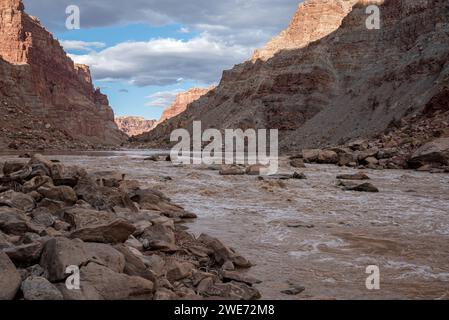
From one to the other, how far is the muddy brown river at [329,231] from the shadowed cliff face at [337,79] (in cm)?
2508

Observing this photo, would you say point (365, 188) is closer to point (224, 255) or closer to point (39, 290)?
point (224, 255)

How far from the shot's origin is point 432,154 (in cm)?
2575

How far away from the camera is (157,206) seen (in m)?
11.9

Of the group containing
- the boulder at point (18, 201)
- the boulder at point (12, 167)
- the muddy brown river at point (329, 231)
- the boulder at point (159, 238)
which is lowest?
the muddy brown river at point (329, 231)

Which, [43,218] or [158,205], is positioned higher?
[43,218]

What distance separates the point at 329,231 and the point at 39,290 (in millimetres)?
6752

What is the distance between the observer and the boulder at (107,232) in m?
6.74

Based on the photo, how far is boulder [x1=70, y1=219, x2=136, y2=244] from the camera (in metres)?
6.74

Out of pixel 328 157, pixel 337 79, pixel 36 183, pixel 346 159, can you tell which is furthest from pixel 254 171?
pixel 337 79

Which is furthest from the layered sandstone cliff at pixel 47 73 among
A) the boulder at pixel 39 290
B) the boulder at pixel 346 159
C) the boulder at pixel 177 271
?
the boulder at pixel 39 290

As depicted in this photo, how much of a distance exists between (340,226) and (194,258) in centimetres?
448

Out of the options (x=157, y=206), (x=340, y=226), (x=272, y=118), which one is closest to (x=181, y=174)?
(x=157, y=206)

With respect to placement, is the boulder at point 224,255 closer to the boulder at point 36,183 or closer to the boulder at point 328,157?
the boulder at point 36,183
